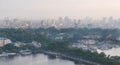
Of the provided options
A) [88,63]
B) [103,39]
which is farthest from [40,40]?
[88,63]

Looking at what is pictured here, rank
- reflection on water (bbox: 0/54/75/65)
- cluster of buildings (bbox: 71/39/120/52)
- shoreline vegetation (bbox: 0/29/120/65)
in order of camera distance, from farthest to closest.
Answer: cluster of buildings (bbox: 71/39/120/52) < reflection on water (bbox: 0/54/75/65) < shoreline vegetation (bbox: 0/29/120/65)

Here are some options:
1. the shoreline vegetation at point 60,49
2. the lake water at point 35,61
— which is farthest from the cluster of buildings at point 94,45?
the lake water at point 35,61

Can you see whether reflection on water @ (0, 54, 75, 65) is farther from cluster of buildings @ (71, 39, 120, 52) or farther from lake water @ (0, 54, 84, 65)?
cluster of buildings @ (71, 39, 120, 52)

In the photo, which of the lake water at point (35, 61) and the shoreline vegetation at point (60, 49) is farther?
the lake water at point (35, 61)

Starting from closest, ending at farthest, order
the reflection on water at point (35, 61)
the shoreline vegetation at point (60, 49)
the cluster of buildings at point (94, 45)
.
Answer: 1. the shoreline vegetation at point (60, 49)
2. the reflection on water at point (35, 61)
3. the cluster of buildings at point (94, 45)

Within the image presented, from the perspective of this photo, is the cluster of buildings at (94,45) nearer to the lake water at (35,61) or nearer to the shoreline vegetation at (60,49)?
the shoreline vegetation at (60,49)

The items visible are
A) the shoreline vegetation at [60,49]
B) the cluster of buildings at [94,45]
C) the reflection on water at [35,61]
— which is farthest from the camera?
the cluster of buildings at [94,45]

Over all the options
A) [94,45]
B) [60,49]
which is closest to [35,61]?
[60,49]

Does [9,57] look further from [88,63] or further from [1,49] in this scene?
[88,63]

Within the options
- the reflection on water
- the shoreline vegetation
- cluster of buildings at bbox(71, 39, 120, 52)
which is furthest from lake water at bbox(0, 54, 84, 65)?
cluster of buildings at bbox(71, 39, 120, 52)

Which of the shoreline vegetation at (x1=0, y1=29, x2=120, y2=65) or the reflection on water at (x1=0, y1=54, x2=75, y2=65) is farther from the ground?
the shoreline vegetation at (x1=0, y1=29, x2=120, y2=65)

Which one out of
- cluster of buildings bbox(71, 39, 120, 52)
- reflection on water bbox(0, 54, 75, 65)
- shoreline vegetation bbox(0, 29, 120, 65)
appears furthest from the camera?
cluster of buildings bbox(71, 39, 120, 52)
